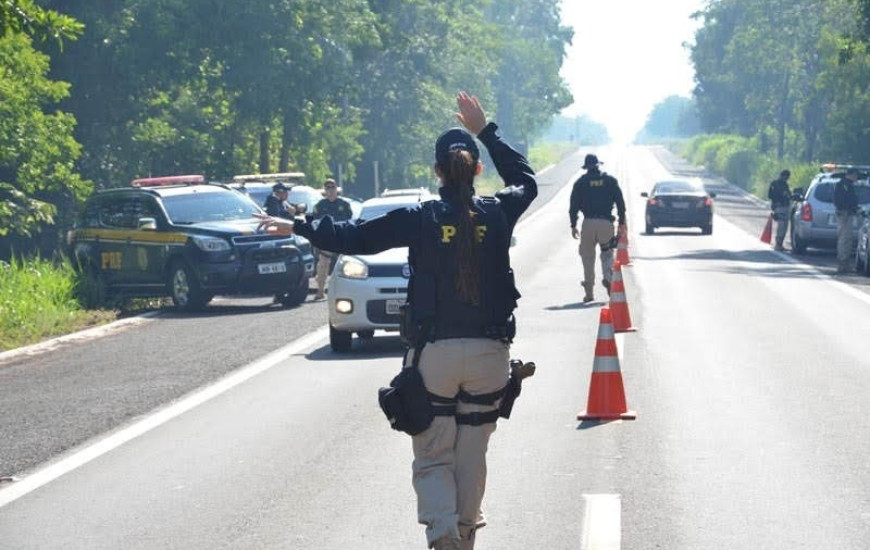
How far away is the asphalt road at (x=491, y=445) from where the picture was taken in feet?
27.4

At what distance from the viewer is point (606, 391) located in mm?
11914

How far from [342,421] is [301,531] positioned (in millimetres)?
3895

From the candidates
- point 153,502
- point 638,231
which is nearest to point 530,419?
point 153,502

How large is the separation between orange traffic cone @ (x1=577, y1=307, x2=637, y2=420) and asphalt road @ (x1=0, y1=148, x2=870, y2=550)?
14 cm

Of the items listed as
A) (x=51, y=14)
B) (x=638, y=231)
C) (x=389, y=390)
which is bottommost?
(x=638, y=231)

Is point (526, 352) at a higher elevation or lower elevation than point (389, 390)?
lower

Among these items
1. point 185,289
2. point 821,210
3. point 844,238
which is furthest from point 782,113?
point 185,289

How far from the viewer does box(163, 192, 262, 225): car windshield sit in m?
24.2

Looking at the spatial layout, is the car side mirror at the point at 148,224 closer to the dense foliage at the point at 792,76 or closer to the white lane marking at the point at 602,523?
the white lane marking at the point at 602,523

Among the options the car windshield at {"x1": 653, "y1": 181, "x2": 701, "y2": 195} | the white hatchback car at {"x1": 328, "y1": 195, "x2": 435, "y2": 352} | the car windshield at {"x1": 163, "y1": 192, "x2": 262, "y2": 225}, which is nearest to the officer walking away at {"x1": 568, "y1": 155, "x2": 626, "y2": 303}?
the white hatchback car at {"x1": 328, "y1": 195, "x2": 435, "y2": 352}

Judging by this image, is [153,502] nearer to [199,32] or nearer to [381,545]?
[381,545]

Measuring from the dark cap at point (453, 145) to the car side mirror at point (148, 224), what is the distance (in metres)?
17.3

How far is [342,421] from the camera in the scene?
12.2 m

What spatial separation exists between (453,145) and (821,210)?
28510 mm
